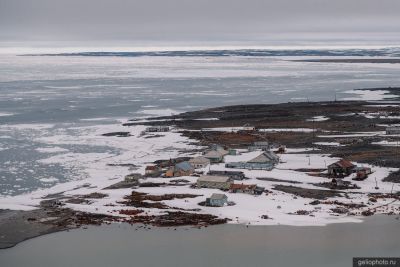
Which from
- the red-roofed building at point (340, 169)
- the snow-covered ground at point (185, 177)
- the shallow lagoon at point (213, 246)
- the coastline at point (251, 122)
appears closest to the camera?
the shallow lagoon at point (213, 246)

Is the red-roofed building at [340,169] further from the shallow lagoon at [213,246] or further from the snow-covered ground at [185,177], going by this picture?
the shallow lagoon at [213,246]

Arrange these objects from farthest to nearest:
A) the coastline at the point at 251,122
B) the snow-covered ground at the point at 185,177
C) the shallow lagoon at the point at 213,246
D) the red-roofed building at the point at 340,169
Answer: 1. the red-roofed building at the point at 340,169
2. the snow-covered ground at the point at 185,177
3. the coastline at the point at 251,122
4. the shallow lagoon at the point at 213,246

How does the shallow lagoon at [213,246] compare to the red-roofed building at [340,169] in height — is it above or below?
below

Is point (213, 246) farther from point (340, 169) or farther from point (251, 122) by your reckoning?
point (251, 122)

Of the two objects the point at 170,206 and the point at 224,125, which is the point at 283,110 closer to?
the point at 224,125

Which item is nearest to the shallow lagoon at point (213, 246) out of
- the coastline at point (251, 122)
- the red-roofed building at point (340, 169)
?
the coastline at point (251, 122)

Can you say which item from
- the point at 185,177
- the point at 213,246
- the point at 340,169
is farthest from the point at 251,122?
the point at 213,246

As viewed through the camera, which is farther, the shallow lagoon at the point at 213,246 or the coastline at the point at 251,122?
the coastline at the point at 251,122

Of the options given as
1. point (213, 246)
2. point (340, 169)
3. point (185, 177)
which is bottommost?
point (213, 246)

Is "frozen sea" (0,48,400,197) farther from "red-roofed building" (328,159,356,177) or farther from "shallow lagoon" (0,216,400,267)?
"red-roofed building" (328,159,356,177)

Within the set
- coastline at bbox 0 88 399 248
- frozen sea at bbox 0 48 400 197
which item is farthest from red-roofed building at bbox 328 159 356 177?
frozen sea at bbox 0 48 400 197

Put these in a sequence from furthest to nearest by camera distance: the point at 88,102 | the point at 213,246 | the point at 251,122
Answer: the point at 88,102
the point at 251,122
the point at 213,246
